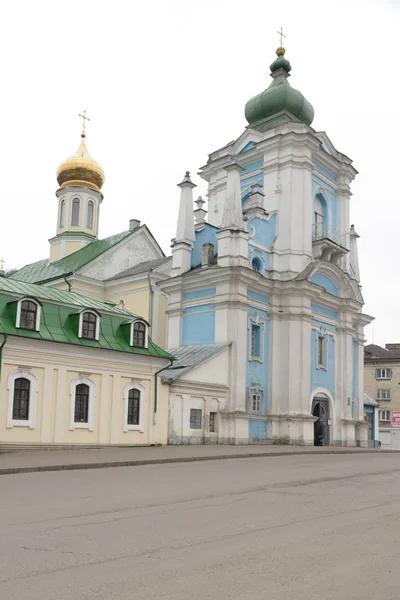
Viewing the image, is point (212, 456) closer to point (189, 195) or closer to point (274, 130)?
point (189, 195)

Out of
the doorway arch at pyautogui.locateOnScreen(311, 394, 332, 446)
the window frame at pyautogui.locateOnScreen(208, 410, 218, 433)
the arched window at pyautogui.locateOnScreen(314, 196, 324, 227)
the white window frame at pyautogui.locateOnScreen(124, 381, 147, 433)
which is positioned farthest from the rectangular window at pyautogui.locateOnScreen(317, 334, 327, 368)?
the white window frame at pyautogui.locateOnScreen(124, 381, 147, 433)

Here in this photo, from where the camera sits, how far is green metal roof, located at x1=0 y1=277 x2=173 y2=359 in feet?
70.3

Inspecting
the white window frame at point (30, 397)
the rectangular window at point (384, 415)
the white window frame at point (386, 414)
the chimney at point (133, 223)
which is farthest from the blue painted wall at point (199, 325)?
the rectangular window at point (384, 415)

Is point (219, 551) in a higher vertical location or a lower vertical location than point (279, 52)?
lower

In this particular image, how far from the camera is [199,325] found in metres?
32.0

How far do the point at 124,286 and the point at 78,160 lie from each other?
11600 mm

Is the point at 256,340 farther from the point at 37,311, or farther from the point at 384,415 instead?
the point at 384,415

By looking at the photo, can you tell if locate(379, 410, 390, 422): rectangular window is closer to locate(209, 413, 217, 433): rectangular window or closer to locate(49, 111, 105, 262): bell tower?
locate(49, 111, 105, 262): bell tower

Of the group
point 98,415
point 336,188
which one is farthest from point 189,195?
point 98,415

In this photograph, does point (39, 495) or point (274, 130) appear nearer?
point (39, 495)

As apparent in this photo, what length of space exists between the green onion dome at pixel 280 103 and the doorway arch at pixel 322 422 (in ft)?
49.5

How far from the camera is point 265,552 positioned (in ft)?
21.4

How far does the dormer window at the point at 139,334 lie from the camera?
24.8 metres

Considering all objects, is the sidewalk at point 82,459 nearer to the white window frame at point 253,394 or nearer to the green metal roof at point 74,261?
the white window frame at point 253,394
